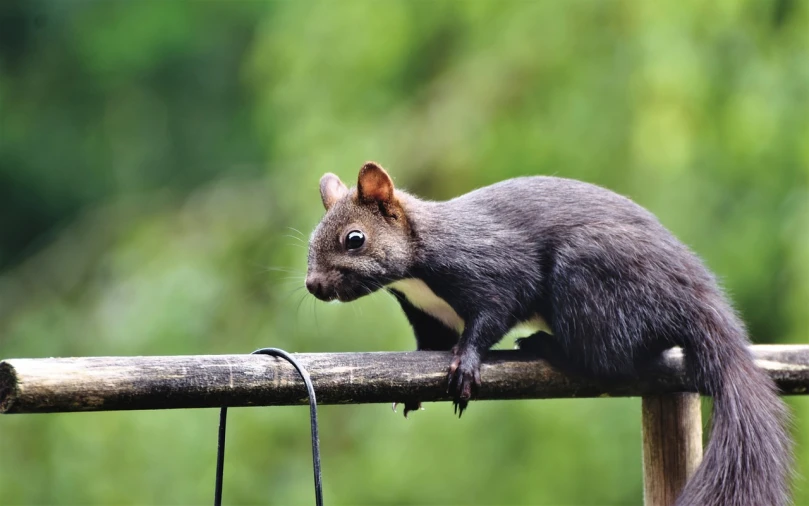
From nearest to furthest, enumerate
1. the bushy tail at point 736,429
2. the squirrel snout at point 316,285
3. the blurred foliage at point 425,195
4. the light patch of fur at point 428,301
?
the bushy tail at point 736,429, the squirrel snout at point 316,285, the light patch of fur at point 428,301, the blurred foliage at point 425,195

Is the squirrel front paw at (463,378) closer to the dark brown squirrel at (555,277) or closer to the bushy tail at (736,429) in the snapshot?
the dark brown squirrel at (555,277)

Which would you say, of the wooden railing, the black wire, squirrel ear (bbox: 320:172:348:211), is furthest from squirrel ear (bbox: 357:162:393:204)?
the black wire

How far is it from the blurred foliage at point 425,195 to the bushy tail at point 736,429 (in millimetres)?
1022

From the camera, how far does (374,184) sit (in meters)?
2.46

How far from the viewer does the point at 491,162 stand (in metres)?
3.90

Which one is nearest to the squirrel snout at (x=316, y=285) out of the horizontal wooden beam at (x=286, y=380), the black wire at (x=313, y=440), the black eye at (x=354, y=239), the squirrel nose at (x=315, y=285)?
the squirrel nose at (x=315, y=285)

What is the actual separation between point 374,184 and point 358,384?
62 cm

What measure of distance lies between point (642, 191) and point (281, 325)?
161cm

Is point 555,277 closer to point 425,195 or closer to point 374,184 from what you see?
point 374,184

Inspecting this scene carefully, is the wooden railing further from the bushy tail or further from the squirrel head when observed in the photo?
the squirrel head

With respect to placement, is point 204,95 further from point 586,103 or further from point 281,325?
point 586,103

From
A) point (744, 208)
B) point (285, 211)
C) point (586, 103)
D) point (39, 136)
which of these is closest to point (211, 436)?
point (285, 211)

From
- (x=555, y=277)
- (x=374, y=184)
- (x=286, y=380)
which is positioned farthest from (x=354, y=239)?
(x=286, y=380)

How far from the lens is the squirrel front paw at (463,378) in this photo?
2.15 meters
